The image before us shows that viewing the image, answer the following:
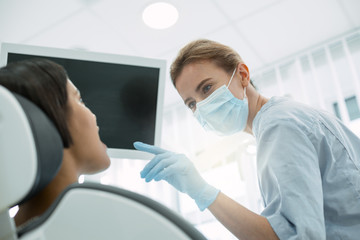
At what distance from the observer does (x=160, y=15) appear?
2.62m

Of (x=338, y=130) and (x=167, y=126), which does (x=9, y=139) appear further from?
(x=167, y=126)

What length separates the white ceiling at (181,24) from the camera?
2.58 m

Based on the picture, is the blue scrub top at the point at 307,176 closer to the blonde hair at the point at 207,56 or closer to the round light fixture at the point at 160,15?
the blonde hair at the point at 207,56

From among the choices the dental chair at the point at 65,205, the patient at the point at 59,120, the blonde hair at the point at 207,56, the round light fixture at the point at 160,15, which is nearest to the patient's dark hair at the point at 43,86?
the patient at the point at 59,120

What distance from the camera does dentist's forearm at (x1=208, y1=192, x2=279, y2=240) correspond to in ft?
3.59

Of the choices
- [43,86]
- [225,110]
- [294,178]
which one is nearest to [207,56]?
[225,110]

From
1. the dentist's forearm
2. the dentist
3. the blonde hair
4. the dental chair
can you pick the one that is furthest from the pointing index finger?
the dental chair

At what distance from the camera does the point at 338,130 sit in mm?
1255

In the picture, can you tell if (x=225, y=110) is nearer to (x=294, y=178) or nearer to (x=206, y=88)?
(x=206, y=88)

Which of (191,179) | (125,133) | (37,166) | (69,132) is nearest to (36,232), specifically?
(37,166)

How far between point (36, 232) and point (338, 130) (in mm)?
1069

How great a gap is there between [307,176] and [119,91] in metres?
0.82

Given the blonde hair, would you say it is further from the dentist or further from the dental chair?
the dental chair

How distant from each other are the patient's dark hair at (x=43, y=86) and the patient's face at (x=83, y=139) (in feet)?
0.15
